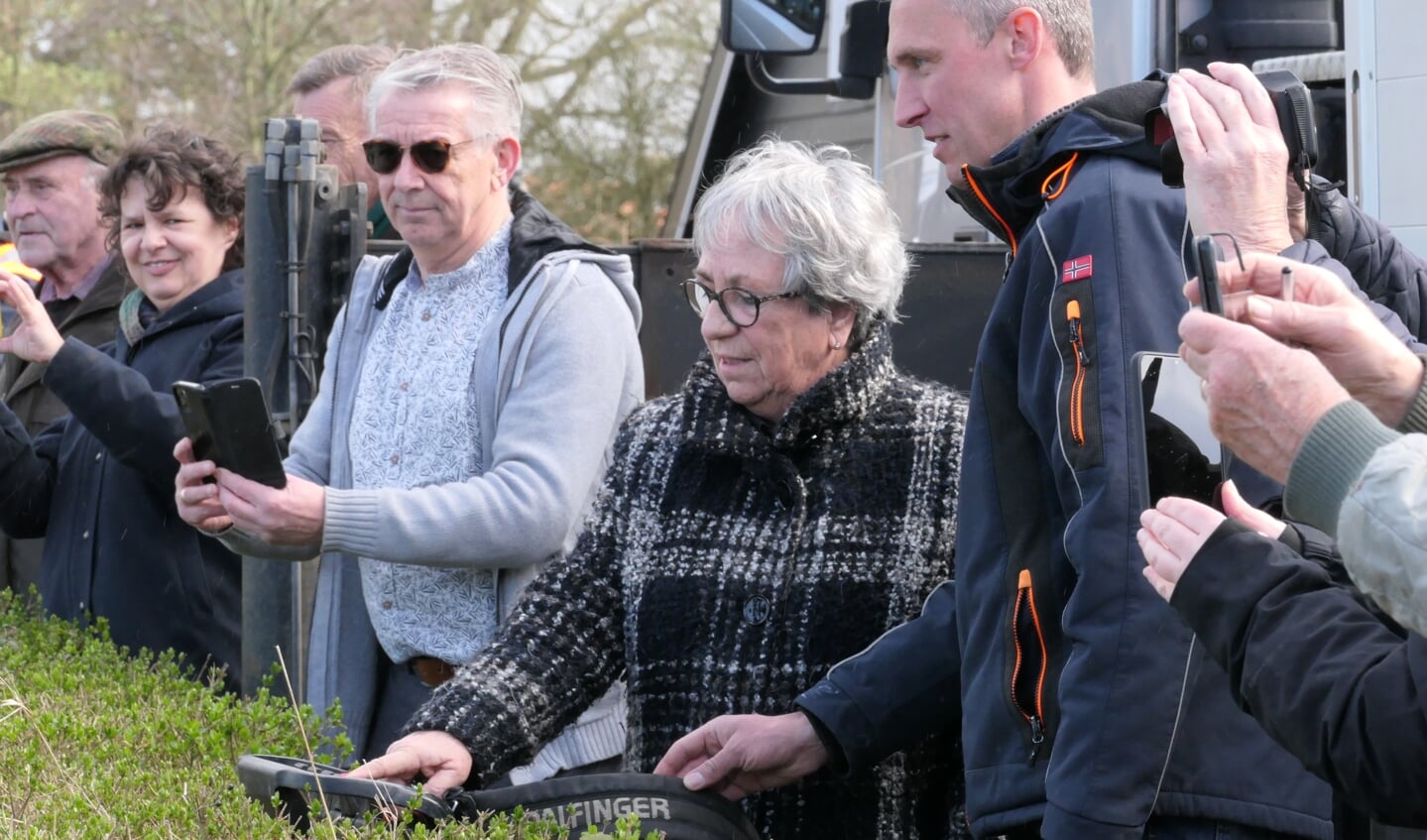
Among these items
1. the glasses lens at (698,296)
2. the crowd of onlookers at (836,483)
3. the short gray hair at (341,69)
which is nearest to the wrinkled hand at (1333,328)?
the crowd of onlookers at (836,483)

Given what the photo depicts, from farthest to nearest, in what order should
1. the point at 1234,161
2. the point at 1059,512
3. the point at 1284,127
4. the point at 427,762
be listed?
the point at 427,762
the point at 1059,512
the point at 1284,127
the point at 1234,161

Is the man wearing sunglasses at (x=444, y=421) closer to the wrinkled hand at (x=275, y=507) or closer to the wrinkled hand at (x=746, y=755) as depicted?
the wrinkled hand at (x=275, y=507)

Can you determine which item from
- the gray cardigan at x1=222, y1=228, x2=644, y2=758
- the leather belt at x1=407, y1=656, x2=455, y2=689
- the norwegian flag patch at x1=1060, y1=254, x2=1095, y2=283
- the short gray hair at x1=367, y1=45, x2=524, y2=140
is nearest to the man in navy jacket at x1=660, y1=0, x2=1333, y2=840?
the norwegian flag patch at x1=1060, y1=254, x2=1095, y2=283

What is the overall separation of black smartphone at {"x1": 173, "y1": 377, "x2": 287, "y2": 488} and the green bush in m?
0.42

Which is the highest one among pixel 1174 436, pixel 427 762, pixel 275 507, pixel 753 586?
pixel 1174 436

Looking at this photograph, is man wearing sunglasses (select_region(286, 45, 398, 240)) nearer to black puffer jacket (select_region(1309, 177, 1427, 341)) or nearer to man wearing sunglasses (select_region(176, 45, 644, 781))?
man wearing sunglasses (select_region(176, 45, 644, 781))

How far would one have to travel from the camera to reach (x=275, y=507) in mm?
3297

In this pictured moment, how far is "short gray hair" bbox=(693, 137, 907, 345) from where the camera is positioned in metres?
2.95

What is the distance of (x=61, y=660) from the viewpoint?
3.40m

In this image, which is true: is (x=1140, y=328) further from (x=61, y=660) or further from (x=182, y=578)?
(x=182, y=578)

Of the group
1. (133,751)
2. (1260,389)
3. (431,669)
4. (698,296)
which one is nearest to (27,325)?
(431,669)

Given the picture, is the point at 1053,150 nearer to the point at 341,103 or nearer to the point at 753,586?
the point at 753,586

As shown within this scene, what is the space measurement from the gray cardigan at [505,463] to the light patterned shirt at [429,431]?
0.05 metres

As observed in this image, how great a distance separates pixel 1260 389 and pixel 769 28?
401cm
